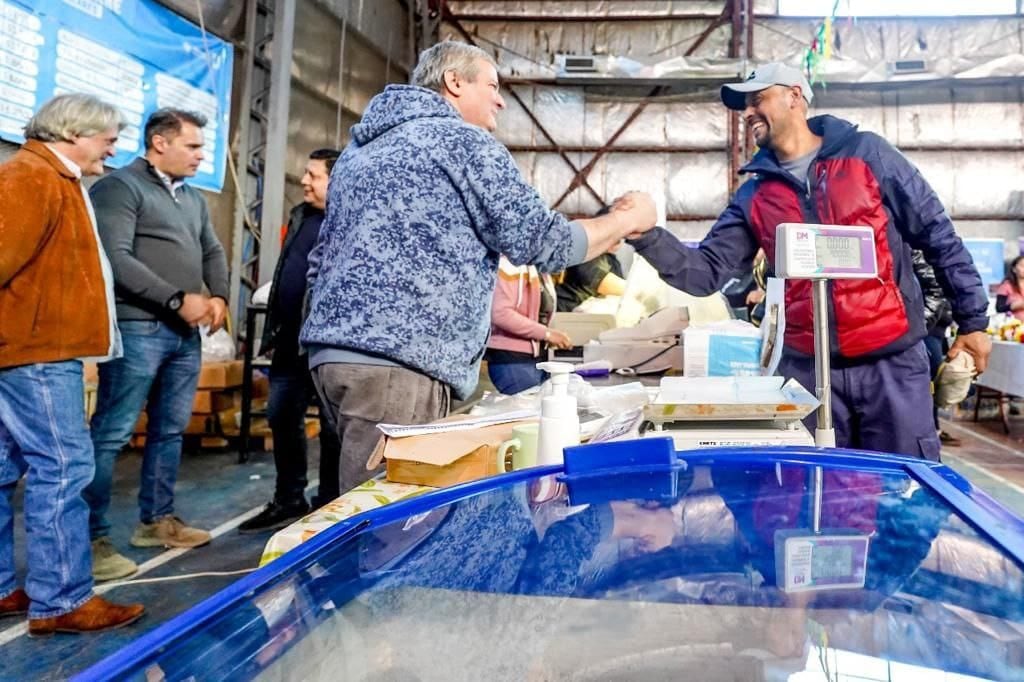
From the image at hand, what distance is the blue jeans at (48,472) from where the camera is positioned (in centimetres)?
177

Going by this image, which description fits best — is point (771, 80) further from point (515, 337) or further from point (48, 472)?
point (48, 472)

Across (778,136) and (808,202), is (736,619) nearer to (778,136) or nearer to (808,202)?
(808,202)

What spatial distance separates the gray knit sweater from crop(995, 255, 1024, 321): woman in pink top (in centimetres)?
565

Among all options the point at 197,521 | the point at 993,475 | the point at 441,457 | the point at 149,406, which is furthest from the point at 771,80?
the point at 993,475

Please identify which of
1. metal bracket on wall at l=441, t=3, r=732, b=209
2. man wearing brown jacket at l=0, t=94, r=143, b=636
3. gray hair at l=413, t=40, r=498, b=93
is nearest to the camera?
gray hair at l=413, t=40, r=498, b=93

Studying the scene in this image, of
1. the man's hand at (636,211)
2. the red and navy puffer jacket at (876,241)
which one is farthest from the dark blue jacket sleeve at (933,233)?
the man's hand at (636,211)

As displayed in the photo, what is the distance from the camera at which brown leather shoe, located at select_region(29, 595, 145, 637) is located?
71.4 inches

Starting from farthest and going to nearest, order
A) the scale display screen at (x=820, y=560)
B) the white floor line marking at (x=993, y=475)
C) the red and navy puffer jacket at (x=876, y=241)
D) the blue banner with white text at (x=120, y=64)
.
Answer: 1. the white floor line marking at (x=993, y=475)
2. the blue banner with white text at (x=120, y=64)
3. the red and navy puffer jacket at (x=876, y=241)
4. the scale display screen at (x=820, y=560)

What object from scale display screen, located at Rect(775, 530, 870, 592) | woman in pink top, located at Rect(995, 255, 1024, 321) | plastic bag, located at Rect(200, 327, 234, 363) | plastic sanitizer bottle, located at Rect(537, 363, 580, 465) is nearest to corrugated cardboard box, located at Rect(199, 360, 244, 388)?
plastic bag, located at Rect(200, 327, 234, 363)

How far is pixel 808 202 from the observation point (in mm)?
1618

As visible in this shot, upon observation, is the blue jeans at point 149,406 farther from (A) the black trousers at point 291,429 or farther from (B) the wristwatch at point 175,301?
(A) the black trousers at point 291,429

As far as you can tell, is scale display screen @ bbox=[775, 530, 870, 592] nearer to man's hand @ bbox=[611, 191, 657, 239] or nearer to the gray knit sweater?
man's hand @ bbox=[611, 191, 657, 239]

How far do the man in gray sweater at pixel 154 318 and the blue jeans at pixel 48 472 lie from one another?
42 centimetres

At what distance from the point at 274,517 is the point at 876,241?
2.38 meters
